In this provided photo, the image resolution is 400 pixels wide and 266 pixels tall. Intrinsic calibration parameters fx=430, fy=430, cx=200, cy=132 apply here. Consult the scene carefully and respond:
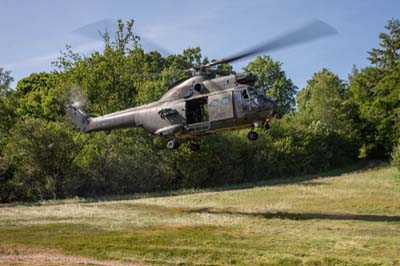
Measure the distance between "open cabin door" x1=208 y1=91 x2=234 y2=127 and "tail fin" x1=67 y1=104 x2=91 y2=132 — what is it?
7.29 meters

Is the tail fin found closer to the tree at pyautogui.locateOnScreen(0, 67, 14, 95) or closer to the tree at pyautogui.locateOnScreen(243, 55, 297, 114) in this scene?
the tree at pyautogui.locateOnScreen(0, 67, 14, 95)

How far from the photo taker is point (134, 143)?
31016 mm

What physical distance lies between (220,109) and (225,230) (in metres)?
4.84

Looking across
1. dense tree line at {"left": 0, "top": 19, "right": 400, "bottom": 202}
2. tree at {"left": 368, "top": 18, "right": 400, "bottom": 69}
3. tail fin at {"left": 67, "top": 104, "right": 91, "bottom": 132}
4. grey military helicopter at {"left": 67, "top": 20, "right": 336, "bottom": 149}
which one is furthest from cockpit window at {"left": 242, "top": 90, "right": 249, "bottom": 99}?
tree at {"left": 368, "top": 18, "right": 400, "bottom": 69}

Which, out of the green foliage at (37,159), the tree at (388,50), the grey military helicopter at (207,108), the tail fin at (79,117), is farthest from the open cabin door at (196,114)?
the tree at (388,50)

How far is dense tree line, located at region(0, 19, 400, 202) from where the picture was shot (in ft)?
88.6

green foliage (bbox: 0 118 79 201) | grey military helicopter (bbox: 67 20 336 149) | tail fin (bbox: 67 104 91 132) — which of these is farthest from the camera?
green foliage (bbox: 0 118 79 201)

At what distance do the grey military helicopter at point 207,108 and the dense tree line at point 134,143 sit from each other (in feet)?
12.9

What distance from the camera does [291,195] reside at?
22.9m

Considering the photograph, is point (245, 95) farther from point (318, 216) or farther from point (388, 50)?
point (388, 50)

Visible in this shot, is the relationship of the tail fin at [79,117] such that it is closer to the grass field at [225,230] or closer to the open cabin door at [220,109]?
the grass field at [225,230]

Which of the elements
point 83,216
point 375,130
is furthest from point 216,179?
point 375,130

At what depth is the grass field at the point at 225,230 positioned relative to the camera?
9.50 metres

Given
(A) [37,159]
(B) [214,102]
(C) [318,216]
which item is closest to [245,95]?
(B) [214,102]
